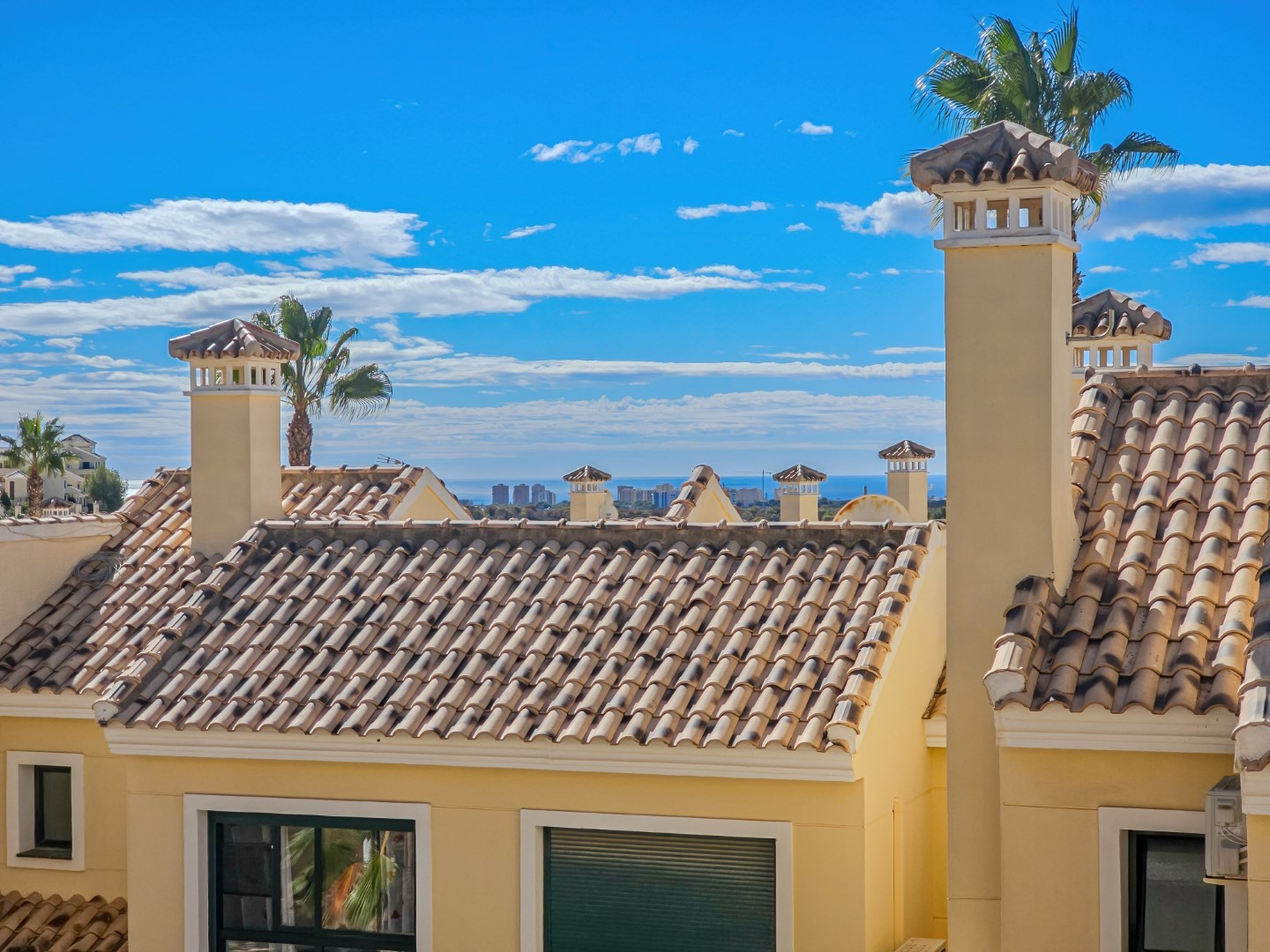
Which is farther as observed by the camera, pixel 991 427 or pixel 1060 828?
pixel 991 427

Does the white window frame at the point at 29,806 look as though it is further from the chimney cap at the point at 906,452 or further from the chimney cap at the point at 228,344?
the chimney cap at the point at 906,452

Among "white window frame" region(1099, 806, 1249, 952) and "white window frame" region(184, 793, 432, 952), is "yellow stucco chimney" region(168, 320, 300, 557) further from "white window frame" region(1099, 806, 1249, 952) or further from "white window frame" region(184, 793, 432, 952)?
"white window frame" region(1099, 806, 1249, 952)

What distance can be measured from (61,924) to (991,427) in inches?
386

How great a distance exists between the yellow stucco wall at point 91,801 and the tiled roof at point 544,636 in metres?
2.52

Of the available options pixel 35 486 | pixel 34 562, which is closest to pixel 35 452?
pixel 35 486

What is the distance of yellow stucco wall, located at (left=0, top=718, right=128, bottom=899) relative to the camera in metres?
13.7

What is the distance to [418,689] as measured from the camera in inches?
424

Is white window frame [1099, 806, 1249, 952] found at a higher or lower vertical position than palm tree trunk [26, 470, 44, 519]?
lower

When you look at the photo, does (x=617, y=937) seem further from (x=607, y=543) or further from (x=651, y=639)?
(x=607, y=543)

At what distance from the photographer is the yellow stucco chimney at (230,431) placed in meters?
14.9

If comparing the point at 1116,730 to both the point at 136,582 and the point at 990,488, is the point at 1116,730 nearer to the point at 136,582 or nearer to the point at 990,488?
the point at 990,488

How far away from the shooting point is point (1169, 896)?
815 centimetres

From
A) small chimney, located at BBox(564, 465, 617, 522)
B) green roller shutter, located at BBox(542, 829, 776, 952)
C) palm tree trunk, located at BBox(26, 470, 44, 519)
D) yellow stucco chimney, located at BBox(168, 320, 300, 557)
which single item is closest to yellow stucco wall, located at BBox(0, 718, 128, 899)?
yellow stucco chimney, located at BBox(168, 320, 300, 557)

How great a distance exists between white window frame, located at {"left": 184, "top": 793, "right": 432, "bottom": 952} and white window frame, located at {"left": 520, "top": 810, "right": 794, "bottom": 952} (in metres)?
0.79
